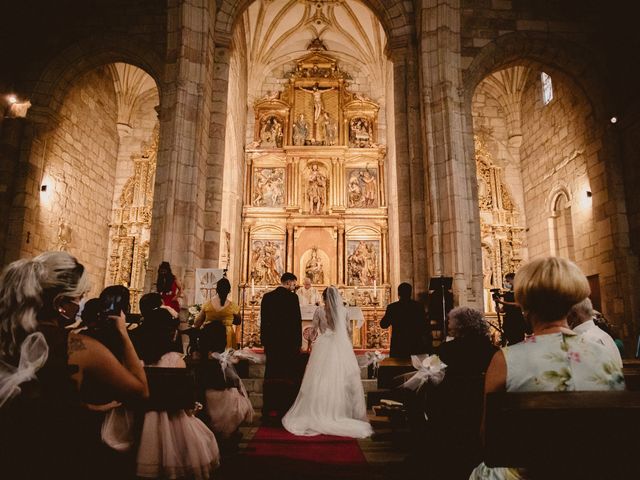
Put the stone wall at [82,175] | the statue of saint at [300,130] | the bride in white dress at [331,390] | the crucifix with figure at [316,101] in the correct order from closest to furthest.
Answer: the bride in white dress at [331,390] → the stone wall at [82,175] → the statue of saint at [300,130] → the crucifix with figure at [316,101]

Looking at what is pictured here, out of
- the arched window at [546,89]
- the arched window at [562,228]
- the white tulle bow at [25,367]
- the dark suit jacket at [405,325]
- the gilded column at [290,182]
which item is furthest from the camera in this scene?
the gilded column at [290,182]

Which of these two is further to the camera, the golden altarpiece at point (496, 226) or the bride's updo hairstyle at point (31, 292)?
the golden altarpiece at point (496, 226)

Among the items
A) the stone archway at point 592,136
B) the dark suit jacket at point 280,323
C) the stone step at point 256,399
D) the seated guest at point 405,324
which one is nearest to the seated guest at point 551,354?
the seated guest at point 405,324

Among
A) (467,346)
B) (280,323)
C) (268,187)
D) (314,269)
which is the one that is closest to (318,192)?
(268,187)

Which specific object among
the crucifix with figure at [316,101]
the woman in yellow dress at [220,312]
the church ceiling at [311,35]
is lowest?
the woman in yellow dress at [220,312]

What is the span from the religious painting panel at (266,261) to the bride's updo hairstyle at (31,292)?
14.0 meters

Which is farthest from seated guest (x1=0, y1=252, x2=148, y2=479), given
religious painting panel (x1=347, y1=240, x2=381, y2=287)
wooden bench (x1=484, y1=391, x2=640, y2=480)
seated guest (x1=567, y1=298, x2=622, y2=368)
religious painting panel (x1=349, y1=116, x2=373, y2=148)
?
religious painting panel (x1=349, y1=116, x2=373, y2=148)

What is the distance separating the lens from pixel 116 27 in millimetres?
10578

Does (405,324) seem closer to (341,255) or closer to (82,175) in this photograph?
(341,255)

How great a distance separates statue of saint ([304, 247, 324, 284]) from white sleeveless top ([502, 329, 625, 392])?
46.6 feet

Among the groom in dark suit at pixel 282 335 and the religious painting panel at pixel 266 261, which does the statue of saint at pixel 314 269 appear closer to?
the religious painting panel at pixel 266 261

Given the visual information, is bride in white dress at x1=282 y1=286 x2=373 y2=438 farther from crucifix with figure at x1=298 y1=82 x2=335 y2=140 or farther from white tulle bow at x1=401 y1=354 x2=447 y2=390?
crucifix with figure at x1=298 y1=82 x2=335 y2=140

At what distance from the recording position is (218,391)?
13.4ft

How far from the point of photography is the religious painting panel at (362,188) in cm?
1700
